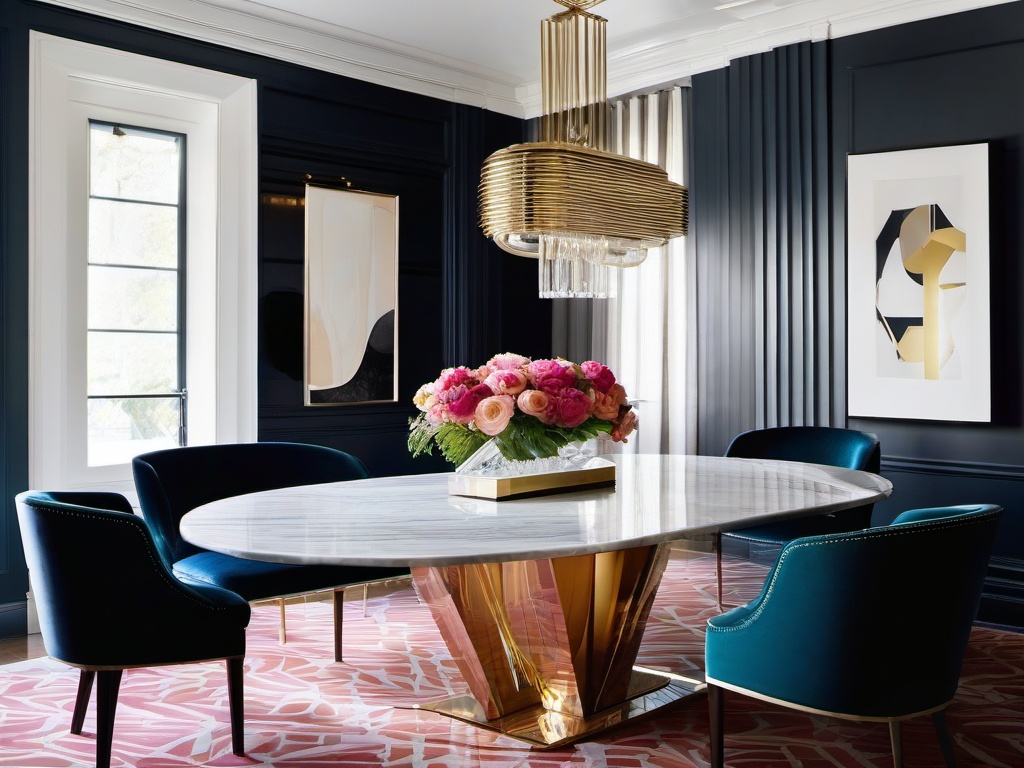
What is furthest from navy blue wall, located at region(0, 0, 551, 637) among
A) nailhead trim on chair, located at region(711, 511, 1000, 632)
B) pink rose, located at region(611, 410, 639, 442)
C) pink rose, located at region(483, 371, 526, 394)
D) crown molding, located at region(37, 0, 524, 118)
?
nailhead trim on chair, located at region(711, 511, 1000, 632)

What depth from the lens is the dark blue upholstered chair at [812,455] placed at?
359cm

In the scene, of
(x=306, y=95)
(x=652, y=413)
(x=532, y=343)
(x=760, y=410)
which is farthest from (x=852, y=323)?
(x=306, y=95)

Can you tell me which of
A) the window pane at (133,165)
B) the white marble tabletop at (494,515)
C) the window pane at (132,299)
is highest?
the window pane at (133,165)

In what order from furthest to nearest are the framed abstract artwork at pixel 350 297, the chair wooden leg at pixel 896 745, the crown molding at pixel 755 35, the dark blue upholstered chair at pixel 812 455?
the framed abstract artwork at pixel 350 297 < the crown molding at pixel 755 35 < the dark blue upholstered chair at pixel 812 455 < the chair wooden leg at pixel 896 745

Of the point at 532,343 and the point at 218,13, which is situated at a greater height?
the point at 218,13

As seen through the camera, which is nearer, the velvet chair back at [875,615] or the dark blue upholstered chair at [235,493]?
the velvet chair back at [875,615]

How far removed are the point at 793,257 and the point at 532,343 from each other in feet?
6.14

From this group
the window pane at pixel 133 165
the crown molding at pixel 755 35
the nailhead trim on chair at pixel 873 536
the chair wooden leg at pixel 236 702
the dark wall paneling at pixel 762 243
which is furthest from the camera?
the dark wall paneling at pixel 762 243

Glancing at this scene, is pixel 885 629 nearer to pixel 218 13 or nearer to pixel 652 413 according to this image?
pixel 652 413

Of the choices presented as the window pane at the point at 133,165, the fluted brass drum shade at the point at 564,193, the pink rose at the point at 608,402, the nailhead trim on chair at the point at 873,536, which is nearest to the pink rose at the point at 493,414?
the pink rose at the point at 608,402

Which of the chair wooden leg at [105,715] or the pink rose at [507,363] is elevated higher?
the pink rose at [507,363]

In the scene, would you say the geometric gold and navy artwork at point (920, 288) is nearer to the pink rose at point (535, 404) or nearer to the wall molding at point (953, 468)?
the wall molding at point (953, 468)

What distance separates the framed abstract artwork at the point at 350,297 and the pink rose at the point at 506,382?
2.47m

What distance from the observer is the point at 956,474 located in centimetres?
403
